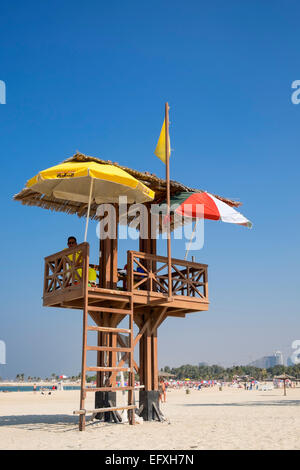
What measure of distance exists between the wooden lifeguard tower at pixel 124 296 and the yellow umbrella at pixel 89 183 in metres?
0.67

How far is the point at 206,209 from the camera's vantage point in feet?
44.8

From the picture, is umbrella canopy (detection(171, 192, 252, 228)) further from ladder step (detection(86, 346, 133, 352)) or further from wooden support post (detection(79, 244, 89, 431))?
ladder step (detection(86, 346, 133, 352))

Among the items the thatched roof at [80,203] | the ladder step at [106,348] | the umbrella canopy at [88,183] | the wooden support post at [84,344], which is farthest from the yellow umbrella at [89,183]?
the ladder step at [106,348]

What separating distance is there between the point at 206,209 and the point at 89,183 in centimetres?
347

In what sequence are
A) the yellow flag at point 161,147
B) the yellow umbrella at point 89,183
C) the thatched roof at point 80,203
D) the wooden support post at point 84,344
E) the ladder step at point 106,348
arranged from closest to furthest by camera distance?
the wooden support post at point 84,344 < the ladder step at point 106,348 < the yellow umbrella at point 89,183 < the thatched roof at point 80,203 < the yellow flag at point 161,147

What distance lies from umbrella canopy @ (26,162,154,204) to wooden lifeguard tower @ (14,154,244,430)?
0.67m

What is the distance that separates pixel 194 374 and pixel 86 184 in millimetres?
146251

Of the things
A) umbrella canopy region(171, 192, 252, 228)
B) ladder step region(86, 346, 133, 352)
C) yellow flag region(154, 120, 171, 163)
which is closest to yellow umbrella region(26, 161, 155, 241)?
umbrella canopy region(171, 192, 252, 228)

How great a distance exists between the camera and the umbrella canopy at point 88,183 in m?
11.5

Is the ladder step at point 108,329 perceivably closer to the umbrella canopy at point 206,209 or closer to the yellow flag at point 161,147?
the umbrella canopy at point 206,209

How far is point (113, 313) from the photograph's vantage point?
43.2ft

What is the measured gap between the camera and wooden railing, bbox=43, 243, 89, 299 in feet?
38.4
